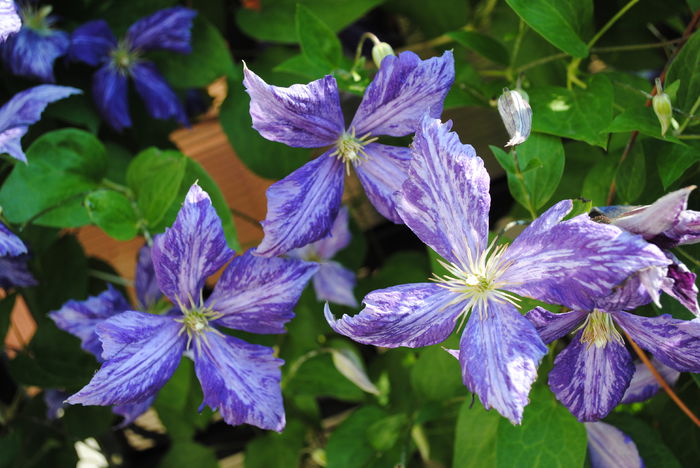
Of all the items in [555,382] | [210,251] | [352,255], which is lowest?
[352,255]

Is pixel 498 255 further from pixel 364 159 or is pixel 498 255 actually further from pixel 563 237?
pixel 364 159

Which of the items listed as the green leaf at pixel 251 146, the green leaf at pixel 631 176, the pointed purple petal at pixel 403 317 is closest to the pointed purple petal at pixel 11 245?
the pointed purple petal at pixel 403 317

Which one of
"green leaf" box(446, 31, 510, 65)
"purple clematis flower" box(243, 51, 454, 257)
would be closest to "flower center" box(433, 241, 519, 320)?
"purple clematis flower" box(243, 51, 454, 257)

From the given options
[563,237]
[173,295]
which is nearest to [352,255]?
[173,295]

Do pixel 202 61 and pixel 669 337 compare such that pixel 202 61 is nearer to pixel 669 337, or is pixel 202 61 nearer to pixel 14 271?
pixel 14 271

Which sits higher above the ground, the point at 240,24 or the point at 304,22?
the point at 304,22

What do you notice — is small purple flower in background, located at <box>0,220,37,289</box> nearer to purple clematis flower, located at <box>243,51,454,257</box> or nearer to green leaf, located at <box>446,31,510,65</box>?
purple clematis flower, located at <box>243,51,454,257</box>
